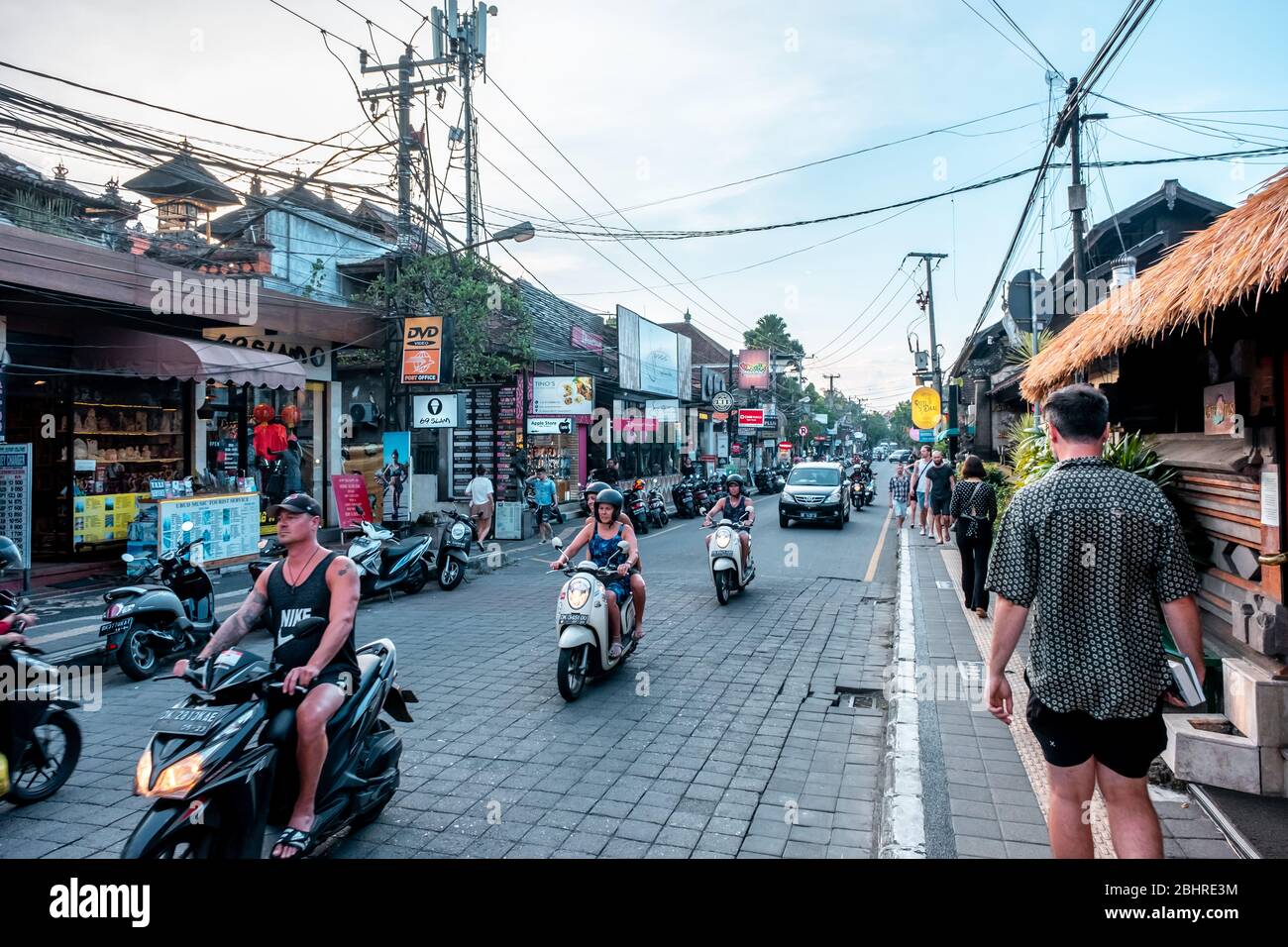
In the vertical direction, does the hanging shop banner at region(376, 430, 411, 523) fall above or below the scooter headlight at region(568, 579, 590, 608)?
above

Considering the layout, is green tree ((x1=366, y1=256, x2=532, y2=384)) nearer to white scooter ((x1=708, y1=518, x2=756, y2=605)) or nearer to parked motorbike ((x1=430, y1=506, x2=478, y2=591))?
parked motorbike ((x1=430, y1=506, x2=478, y2=591))

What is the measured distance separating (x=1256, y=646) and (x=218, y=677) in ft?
17.8

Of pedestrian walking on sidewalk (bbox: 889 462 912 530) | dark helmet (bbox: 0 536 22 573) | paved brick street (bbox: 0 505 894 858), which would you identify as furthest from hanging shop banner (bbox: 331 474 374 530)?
pedestrian walking on sidewalk (bbox: 889 462 912 530)

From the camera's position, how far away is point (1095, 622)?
9.22 feet

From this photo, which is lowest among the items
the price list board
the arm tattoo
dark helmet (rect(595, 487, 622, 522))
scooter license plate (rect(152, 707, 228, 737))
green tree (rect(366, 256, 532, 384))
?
scooter license plate (rect(152, 707, 228, 737))

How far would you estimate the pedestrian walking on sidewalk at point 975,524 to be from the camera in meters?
9.18

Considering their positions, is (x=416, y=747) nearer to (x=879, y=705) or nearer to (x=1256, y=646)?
(x=879, y=705)

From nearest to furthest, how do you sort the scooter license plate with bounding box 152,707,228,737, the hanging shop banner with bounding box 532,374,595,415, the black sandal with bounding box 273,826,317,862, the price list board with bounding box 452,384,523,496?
the scooter license plate with bounding box 152,707,228,737 → the black sandal with bounding box 273,826,317,862 → the price list board with bounding box 452,384,523,496 → the hanging shop banner with bounding box 532,374,595,415

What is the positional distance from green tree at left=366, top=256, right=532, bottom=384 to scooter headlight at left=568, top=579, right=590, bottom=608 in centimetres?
1117

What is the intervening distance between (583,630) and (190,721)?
3.51m

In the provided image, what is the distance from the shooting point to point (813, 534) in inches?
774

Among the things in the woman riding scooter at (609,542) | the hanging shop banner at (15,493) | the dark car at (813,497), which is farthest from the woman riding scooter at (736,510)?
the dark car at (813,497)

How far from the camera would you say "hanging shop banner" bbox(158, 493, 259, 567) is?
1173 centimetres
